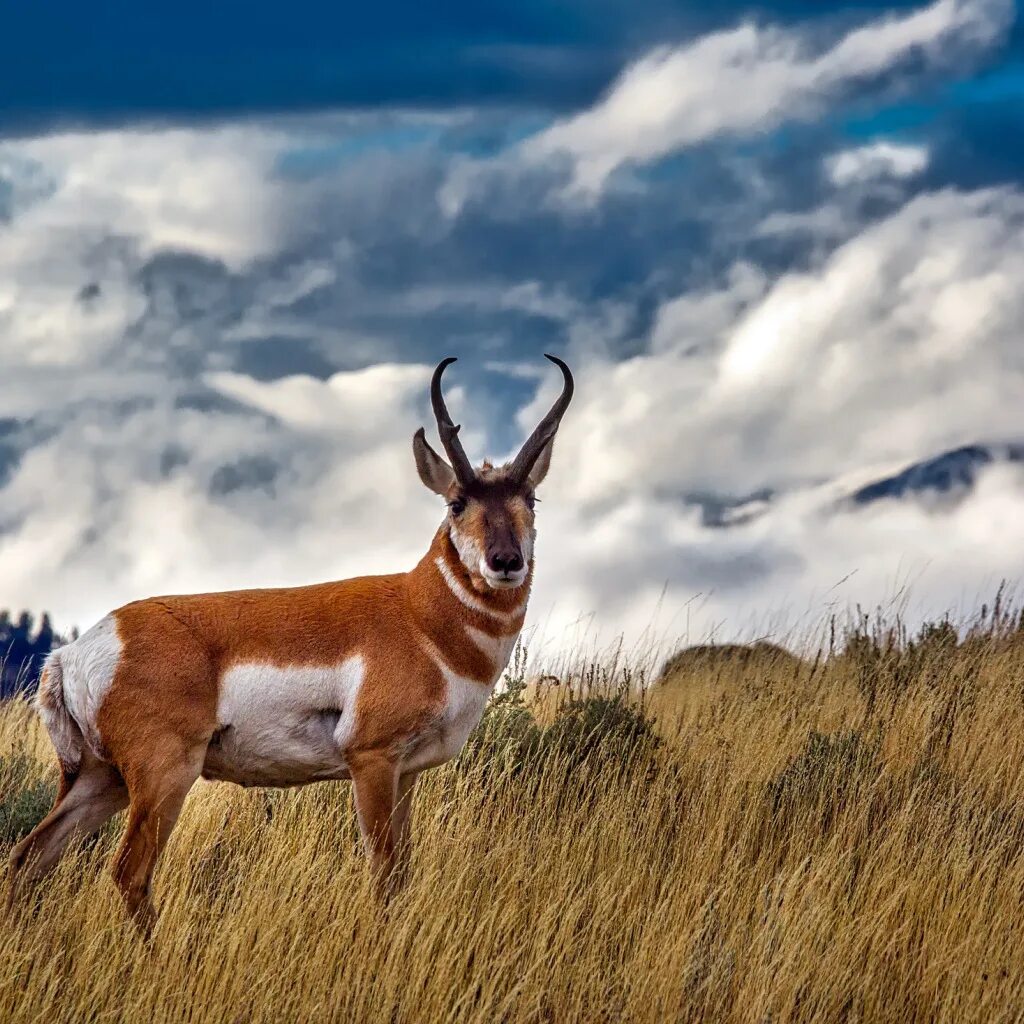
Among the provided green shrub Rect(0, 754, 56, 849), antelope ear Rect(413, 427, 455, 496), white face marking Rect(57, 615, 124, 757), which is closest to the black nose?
antelope ear Rect(413, 427, 455, 496)

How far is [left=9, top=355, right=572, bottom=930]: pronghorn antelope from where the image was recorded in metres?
6.04

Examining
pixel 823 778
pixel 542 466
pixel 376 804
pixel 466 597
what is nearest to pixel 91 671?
pixel 376 804

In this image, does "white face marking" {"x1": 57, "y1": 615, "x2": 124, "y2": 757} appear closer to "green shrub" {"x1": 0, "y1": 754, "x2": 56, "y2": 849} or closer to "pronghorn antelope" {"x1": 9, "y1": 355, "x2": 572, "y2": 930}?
"pronghorn antelope" {"x1": 9, "y1": 355, "x2": 572, "y2": 930}

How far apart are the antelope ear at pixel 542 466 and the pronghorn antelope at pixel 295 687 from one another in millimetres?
114

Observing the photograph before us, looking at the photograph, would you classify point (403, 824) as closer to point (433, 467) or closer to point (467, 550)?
point (467, 550)

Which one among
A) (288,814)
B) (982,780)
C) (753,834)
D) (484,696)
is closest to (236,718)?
(484,696)

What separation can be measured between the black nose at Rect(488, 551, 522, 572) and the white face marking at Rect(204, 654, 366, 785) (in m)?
0.80

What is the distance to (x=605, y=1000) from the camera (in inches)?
223

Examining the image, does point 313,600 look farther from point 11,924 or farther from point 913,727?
point 913,727

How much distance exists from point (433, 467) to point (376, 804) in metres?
1.69

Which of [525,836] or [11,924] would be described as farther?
[525,836]

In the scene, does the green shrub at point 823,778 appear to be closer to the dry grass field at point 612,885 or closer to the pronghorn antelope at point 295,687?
the dry grass field at point 612,885

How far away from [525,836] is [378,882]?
159 cm

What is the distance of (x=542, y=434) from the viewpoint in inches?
267
